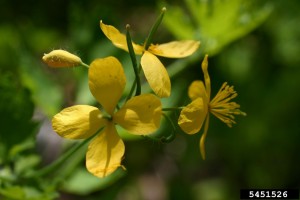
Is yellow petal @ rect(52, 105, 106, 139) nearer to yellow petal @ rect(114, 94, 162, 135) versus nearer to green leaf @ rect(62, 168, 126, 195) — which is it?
yellow petal @ rect(114, 94, 162, 135)

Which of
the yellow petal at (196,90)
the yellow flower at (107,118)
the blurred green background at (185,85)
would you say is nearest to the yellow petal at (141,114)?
the yellow flower at (107,118)

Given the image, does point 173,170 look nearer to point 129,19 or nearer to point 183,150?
point 183,150

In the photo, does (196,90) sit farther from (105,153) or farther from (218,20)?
(218,20)

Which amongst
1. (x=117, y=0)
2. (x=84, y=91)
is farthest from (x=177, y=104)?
(x=117, y=0)

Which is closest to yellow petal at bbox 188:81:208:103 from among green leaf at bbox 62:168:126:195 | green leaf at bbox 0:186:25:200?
green leaf at bbox 0:186:25:200

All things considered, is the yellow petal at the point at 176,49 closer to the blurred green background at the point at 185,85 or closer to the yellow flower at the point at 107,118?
the yellow flower at the point at 107,118

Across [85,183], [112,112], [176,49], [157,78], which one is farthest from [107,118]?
[85,183]
